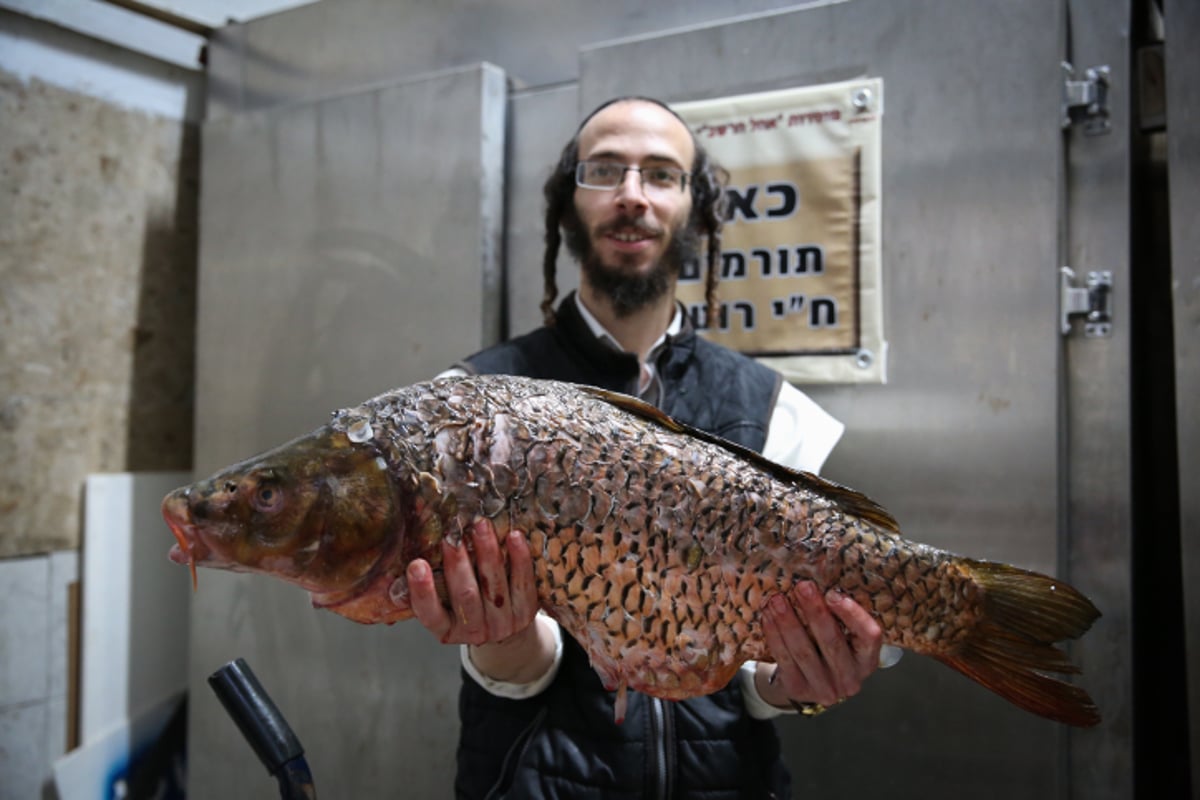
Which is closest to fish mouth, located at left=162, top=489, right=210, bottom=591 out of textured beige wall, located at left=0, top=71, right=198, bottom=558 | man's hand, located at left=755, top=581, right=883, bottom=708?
man's hand, located at left=755, top=581, right=883, bottom=708

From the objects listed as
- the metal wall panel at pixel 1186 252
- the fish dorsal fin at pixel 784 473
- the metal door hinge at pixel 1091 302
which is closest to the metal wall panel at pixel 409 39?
the metal wall panel at pixel 1186 252

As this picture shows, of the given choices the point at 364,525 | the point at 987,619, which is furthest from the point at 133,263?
the point at 987,619

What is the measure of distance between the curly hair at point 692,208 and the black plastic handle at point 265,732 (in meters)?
0.83

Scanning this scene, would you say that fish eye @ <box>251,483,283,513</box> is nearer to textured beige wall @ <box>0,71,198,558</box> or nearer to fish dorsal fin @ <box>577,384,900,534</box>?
fish dorsal fin @ <box>577,384,900,534</box>

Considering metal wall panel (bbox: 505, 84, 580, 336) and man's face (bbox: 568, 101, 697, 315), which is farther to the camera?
metal wall panel (bbox: 505, 84, 580, 336)

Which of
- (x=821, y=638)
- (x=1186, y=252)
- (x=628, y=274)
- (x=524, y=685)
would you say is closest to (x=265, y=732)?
(x=524, y=685)

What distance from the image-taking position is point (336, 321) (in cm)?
245

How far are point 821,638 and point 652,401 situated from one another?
0.61 meters

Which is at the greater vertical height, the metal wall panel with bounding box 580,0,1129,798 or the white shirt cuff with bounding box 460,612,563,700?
the metal wall panel with bounding box 580,0,1129,798

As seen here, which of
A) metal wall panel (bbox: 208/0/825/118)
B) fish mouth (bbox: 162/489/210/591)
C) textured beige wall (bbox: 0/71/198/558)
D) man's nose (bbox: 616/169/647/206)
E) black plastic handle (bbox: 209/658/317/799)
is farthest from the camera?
textured beige wall (bbox: 0/71/198/558)

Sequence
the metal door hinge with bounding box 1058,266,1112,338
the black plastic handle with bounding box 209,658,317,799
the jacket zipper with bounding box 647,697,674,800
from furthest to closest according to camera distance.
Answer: the metal door hinge with bounding box 1058,266,1112,338 < the jacket zipper with bounding box 647,697,674,800 < the black plastic handle with bounding box 209,658,317,799

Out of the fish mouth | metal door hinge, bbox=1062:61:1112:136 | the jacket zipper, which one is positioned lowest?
the jacket zipper

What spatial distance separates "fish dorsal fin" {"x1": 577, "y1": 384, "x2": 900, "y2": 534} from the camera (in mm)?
1174

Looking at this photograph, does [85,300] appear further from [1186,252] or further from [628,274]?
[1186,252]
